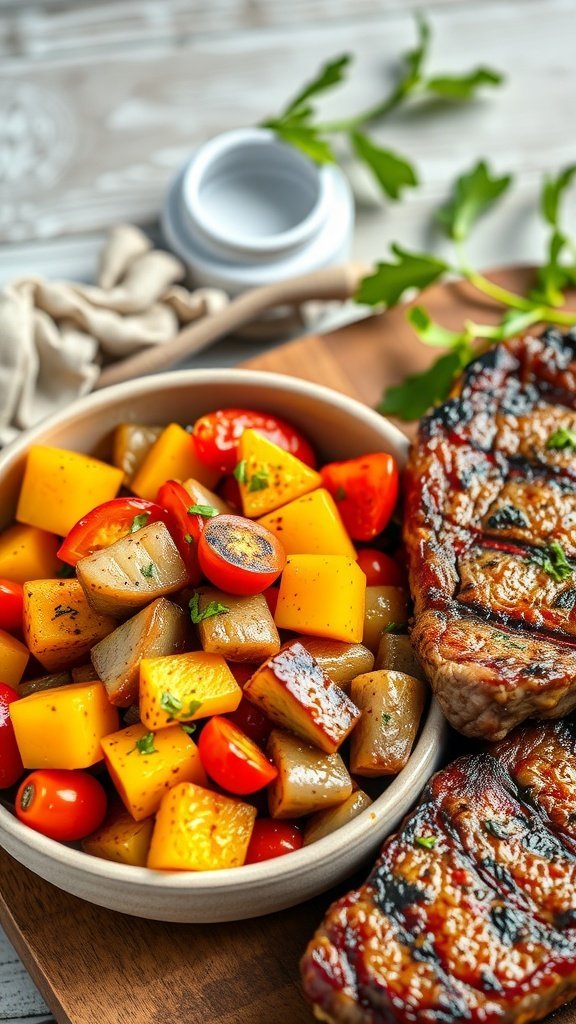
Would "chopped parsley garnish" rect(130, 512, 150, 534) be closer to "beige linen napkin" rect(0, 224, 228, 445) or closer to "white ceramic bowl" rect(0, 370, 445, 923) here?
"white ceramic bowl" rect(0, 370, 445, 923)

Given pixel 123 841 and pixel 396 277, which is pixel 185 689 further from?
pixel 396 277

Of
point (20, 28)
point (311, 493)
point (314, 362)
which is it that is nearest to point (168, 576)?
point (311, 493)

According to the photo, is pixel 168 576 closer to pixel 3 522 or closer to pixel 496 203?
pixel 3 522

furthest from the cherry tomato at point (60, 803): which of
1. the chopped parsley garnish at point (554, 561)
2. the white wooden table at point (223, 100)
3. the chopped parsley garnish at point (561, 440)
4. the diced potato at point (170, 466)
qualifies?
the white wooden table at point (223, 100)

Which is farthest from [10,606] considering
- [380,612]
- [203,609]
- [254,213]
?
[254,213]

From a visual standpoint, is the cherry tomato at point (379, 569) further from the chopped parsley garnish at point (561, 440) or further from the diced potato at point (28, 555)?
the diced potato at point (28, 555)
